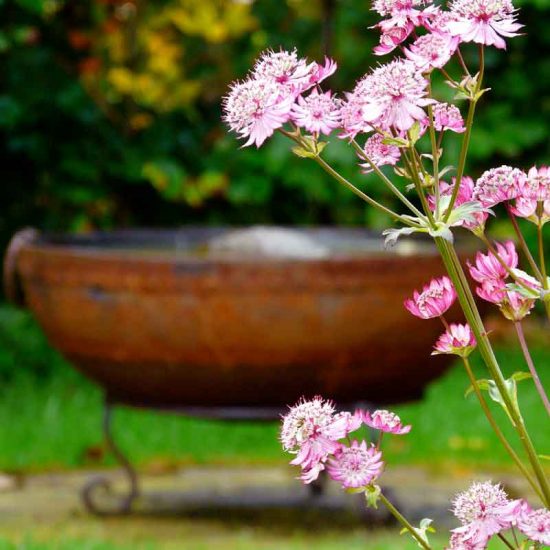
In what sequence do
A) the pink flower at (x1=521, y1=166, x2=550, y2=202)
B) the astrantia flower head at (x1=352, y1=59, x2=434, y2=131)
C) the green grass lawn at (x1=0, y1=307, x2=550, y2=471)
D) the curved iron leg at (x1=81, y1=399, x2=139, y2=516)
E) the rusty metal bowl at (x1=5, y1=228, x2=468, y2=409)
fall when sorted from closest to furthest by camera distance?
the astrantia flower head at (x1=352, y1=59, x2=434, y2=131) < the pink flower at (x1=521, y1=166, x2=550, y2=202) < the rusty metal bowl at (x1=5, y1=228, x2=468, y2=409) < the curved iron leg at (x1=81, y1=399, x2=139, y2=516) < the green grass lawn at (x1=0, y1=307, x2=550, y2=471)

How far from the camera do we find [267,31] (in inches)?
209

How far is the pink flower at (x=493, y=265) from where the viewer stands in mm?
1072

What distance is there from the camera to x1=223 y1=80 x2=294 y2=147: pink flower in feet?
2.91

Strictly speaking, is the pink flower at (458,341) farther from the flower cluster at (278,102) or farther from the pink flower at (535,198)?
the flower cluster at (278,102)

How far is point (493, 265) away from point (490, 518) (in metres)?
0.25

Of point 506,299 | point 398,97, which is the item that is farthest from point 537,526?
point 398,97

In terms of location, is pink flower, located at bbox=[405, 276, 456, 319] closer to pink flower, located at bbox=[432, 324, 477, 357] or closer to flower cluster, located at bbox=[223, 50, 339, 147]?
pink flower, located at bbox=[432, 324, 477, 357]

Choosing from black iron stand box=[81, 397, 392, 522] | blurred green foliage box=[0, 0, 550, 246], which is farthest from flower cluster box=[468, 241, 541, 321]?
blurred green foliage box=[0, 0, 550, 246]

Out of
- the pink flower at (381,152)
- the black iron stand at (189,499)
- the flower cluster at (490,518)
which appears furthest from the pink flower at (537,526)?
the black iron stand at (189,499)

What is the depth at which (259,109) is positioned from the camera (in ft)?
2.95

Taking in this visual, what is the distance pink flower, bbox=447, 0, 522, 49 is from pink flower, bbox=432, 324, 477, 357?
277mm

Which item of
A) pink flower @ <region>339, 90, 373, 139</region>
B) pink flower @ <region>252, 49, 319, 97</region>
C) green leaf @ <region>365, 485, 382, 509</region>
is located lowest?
green leaf @ <region>365, 485, 382, 509</region>

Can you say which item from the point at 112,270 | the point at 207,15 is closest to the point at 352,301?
the point at 112,270

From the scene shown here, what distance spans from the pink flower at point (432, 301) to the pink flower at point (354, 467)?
14 centimetres
